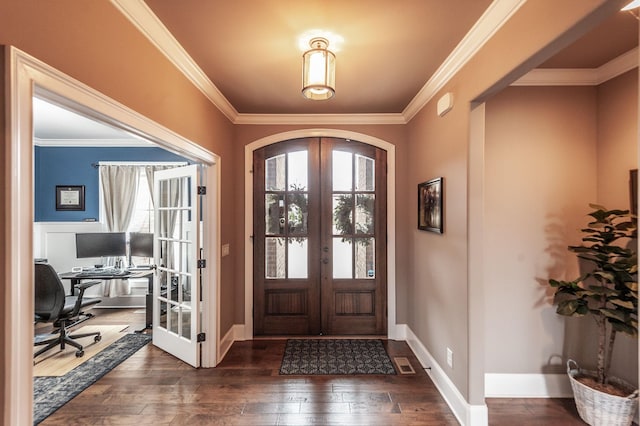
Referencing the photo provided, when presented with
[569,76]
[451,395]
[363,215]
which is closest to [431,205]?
[363,215]

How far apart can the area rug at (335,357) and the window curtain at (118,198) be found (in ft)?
10.2

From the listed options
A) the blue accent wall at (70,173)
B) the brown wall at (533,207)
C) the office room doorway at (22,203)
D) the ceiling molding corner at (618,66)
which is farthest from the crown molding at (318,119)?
the office room doorway at (22,203)

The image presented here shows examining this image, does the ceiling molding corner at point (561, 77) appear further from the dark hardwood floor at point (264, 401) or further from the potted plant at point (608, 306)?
the dark hardwood floor at point (264, 401)

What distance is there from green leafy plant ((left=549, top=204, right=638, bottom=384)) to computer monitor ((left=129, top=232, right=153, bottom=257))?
458cm

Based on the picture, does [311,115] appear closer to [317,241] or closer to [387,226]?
[317,241]

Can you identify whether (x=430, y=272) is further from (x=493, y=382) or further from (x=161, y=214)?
(x=161, y=214)

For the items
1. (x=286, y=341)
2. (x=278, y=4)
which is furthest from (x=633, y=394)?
(x=278, y=4)

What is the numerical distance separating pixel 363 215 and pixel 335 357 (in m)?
1.58

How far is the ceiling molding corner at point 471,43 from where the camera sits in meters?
1.65

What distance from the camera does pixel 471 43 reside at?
2.02m

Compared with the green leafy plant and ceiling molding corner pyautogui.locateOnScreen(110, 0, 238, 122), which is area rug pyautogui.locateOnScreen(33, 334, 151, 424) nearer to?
ceiling molding corner pyautogui.locateOnScreen(110, 0, 238, 122)

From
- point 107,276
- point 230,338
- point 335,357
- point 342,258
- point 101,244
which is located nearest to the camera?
point 335,357

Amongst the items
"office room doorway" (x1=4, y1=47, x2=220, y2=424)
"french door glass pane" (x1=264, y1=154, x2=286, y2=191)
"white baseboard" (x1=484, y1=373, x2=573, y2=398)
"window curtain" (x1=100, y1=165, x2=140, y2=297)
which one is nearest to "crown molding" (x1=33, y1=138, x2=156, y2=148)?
"window curtain" (x1=100, y1=165, x2=140, y2=297)

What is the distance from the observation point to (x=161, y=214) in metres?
3.26
